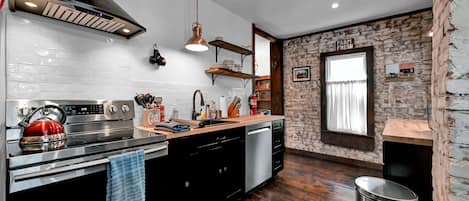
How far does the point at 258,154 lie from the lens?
2668 mm

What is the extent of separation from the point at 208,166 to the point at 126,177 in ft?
2.73

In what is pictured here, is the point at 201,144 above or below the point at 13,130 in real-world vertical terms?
below

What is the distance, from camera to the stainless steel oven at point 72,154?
102cm

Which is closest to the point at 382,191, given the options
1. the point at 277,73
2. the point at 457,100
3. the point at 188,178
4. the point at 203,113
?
the point at 457,100

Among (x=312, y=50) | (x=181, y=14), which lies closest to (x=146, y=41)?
(x=181, y=14)

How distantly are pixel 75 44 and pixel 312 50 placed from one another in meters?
4.07

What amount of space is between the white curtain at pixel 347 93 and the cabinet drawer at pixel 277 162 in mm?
1554

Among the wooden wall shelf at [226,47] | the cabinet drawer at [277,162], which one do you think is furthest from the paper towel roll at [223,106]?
the cabinet drawer at [277,162]

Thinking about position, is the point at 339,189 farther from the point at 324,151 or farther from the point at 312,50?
the point at 312,50

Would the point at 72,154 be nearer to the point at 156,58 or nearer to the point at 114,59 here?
the point at 114,59

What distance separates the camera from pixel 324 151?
423 cm

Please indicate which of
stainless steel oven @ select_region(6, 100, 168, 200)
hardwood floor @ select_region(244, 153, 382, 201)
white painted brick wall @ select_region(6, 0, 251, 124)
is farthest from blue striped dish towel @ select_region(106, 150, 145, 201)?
hardwood floor @ select_region(244, 153, 382, 201)

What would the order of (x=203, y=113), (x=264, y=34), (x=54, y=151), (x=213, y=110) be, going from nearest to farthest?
(x=54, y=151)
(x=203, y=113)
(x=213, y=110)
(x=264, y=34)

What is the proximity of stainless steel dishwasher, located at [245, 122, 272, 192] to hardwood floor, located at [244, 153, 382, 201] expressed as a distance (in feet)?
0.60
